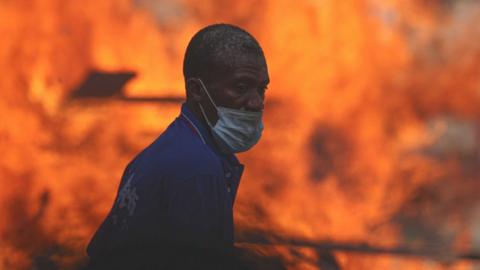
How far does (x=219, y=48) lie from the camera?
2.60 m

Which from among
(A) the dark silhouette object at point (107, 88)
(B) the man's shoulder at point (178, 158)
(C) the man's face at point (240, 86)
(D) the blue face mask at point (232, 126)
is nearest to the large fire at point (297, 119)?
(A) the dark silhouette object at point (107, 88)

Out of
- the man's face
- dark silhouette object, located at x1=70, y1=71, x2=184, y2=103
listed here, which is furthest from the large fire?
the man's face

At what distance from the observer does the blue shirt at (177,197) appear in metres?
2.26

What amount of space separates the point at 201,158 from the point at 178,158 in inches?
2.7

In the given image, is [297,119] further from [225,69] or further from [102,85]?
[225,69]

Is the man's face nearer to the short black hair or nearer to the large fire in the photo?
the short black hair

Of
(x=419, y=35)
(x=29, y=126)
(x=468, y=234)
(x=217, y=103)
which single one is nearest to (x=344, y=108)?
(x=419, y=35)

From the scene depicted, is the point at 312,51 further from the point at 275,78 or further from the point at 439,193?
the point at 439,193

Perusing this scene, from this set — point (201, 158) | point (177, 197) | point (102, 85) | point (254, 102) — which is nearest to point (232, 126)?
point (254, 102)

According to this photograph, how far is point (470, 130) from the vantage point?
8.87 metres

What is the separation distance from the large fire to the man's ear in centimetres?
463

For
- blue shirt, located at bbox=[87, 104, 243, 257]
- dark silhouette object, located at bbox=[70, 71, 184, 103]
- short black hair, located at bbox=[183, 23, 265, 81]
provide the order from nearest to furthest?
blue shirt, located at bbox=[87, 104, 243, 257] → short black hair, located at bbox=[183, 23, 265, 81] → dark silhouette object, located at bbox=[70, 71, 184, 103]

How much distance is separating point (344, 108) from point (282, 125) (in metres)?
0.68

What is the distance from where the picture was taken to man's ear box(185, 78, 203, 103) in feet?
8.83
